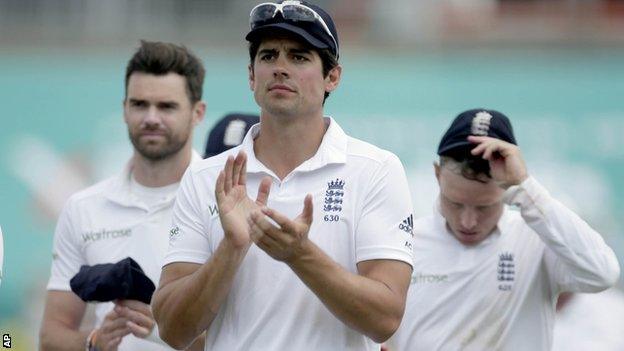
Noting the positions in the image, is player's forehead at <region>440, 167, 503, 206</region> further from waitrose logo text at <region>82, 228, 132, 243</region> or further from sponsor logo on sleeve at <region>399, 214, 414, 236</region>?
waitrose logo text at <region>82, 228, 132, 243</region>

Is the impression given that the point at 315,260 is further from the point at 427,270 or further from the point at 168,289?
the point at 427,270

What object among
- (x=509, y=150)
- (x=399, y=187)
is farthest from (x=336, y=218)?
(x=509, y=150)

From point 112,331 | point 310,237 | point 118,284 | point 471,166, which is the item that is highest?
point 471,166

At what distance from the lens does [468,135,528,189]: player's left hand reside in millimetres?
5926

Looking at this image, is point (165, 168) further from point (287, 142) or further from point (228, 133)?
point (287, 142)

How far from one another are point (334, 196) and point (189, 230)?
51 cm

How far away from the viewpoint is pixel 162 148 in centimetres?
658

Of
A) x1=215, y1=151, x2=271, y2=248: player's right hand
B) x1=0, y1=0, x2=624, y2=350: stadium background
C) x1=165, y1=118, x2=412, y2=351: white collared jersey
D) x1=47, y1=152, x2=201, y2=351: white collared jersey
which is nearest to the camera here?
x1=215, y1=151, x2=271, y2=248: player's right hand

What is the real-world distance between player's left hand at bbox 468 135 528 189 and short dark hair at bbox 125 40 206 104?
1.52 metres

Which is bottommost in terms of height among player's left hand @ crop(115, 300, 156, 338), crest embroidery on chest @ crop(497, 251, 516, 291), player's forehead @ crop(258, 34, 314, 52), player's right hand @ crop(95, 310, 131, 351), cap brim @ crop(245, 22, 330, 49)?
player's right hand @ crop(95, 310, 131, 351)

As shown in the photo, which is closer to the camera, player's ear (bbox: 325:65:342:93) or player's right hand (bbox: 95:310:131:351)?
player's ear (bbox: 325:65:342:93)

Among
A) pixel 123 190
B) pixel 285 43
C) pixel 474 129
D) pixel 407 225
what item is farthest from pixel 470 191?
pixel 123 190

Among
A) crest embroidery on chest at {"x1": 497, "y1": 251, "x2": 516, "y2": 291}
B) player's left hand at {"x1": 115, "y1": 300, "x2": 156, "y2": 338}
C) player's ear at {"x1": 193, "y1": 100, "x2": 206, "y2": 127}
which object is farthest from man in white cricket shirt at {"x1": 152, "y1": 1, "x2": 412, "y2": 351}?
player's ear at {"x1": 193, "y1": 100, "x2": 206, "y2": 127}

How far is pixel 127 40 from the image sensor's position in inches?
634
